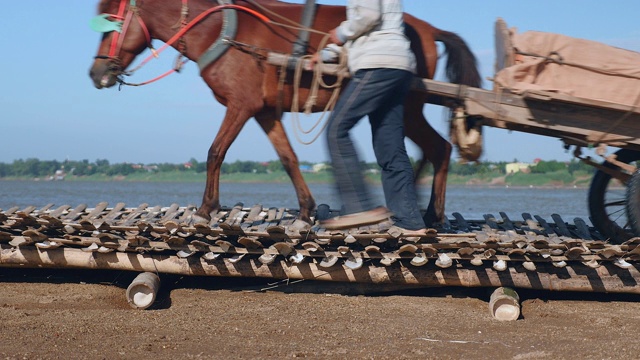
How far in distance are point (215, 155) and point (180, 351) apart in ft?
9.16

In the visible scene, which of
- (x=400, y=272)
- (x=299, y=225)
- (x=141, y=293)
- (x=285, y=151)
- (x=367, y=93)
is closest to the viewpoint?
(x=367, y=93)

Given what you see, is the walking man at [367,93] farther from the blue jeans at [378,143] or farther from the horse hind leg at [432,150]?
the horse hind leg at [432,150]

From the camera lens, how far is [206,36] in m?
7.78

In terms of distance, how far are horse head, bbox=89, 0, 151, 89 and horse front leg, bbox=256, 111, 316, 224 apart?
1.36 m

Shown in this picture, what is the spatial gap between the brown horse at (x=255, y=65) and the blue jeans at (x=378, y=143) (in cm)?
103

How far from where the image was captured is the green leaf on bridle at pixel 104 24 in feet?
25.7

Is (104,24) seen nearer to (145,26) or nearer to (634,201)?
(145,26)

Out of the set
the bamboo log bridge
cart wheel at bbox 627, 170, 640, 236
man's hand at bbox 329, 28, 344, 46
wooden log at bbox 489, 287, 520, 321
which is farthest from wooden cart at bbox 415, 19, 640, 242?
wooden log at bbox 489, 287, 520, 321

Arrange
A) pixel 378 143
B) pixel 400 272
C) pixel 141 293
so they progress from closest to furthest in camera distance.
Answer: pixel 141 293, pixel 378 143, pixel 400 272

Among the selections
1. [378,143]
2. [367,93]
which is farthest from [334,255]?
[367,93]

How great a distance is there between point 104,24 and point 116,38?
17 cm

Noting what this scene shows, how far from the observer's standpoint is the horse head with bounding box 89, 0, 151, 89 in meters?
7.88

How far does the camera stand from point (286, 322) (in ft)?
19.7

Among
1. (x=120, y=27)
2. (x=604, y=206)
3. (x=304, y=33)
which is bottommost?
(x=604, y=206)
